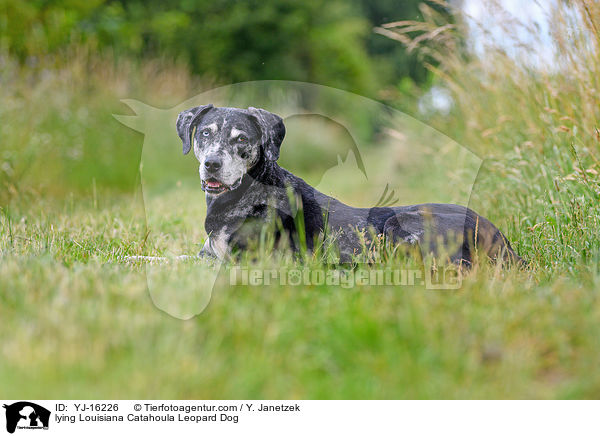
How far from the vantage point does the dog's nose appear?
3.32 m

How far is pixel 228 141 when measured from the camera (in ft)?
11.3

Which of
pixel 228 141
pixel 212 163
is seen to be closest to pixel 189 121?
pixel 228 141

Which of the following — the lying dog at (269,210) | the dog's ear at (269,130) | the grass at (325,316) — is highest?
the dog's ear at (269,130)

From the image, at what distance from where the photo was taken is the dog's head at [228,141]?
338 centimetres

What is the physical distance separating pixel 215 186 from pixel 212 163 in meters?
0.18

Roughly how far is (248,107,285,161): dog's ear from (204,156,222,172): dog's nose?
14.5 inches

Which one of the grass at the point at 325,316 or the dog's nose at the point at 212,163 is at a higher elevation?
the dog's nose at the point at 212,163

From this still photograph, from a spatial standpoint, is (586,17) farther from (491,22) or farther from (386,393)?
(386,393)
